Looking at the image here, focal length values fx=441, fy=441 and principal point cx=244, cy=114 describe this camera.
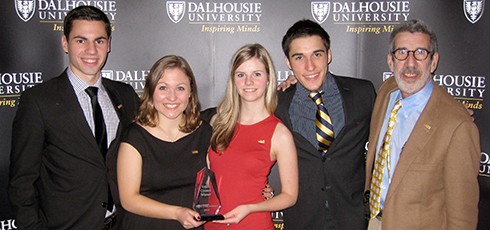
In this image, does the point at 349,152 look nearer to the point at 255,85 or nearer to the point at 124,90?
the point at 255,85

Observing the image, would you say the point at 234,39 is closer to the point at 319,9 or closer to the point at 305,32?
the point at 319,9

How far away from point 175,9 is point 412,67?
276 centimetres

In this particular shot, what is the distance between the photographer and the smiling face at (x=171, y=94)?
315cm

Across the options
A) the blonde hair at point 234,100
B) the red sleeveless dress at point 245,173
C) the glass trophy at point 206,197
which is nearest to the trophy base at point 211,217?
the glass trophy at point 206,197

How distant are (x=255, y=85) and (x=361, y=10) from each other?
86.7 inches

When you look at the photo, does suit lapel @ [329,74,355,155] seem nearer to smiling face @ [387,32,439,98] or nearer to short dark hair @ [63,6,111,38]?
smiling face @ [387,32,439,98]

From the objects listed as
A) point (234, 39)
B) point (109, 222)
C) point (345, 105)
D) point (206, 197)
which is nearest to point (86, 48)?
point (109, 222)

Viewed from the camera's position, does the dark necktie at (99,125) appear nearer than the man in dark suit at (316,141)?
Yes

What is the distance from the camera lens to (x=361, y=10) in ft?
16.0

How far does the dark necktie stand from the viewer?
11.0ft

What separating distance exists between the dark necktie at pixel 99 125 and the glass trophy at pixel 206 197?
2.67ft

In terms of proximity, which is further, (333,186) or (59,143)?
(333,186)

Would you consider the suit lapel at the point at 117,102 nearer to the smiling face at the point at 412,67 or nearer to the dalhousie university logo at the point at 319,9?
the smiling face at the point at 412,67

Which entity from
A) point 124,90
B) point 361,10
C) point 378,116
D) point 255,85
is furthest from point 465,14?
point 124,90
